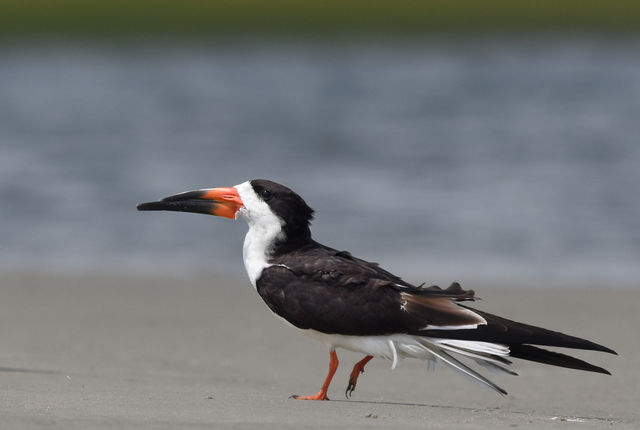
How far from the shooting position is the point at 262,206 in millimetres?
5539

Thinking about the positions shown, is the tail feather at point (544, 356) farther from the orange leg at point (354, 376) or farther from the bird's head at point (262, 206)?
the bird's head at point (262, 206)

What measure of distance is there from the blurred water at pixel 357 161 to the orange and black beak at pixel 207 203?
4.03 m

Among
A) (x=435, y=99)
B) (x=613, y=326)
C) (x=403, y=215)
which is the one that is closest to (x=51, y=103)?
(x=435, y=99)

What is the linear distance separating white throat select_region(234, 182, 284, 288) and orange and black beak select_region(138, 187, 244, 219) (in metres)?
0.05

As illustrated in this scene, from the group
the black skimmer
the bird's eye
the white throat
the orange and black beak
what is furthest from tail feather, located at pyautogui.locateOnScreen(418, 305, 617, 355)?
the orange and black beak

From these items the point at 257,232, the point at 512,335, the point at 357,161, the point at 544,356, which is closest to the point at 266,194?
the point at 257,232

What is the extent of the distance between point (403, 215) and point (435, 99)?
1096 cm

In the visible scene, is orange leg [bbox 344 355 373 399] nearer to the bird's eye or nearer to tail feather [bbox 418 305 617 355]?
tail feather [bbox 418 305 617 355]

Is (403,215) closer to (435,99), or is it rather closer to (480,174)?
(480,174)

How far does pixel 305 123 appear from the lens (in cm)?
2000

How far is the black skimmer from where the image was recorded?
485 cm

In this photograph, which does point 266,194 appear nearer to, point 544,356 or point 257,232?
point 257,232

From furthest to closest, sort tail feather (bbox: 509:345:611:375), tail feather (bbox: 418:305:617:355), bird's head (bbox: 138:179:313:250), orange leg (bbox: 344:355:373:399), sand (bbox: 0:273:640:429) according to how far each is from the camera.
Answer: bird's head (bbox: 138:179:313:250) < orange leg (bbox: 344:355:373:399) < tail feather (bbox: 509:345:611:375) < tail feather (bbox: 418:305:617:355) < sand (bbox: 0:273:640:429)

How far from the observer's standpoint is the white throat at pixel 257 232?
5.37 metres
